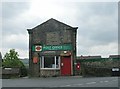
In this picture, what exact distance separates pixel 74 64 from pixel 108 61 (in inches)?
135

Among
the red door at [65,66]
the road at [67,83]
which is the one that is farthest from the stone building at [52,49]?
the road at [67,83]

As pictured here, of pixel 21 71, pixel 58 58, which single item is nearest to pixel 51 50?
pixel 58 58

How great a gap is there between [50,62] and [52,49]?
1.40 metres

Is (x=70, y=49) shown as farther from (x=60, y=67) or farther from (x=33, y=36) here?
(x=33, y=36)

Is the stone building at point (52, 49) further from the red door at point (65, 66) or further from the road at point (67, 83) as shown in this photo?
the road at point (67, 83)

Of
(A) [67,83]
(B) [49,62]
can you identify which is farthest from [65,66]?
(A) [67,83]

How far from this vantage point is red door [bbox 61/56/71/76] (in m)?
30.8

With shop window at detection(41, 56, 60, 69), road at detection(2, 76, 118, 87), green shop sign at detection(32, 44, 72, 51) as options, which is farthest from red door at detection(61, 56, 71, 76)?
road at detection(2, 76, 118, 87)

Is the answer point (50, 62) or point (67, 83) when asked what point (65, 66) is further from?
point (67, 83)

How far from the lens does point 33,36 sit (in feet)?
104

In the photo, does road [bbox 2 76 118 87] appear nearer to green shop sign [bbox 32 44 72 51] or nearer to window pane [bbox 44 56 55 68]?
green shop sign [bbox 32 44 72 51]

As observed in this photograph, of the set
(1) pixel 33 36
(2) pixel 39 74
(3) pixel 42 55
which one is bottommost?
(2) pixel 39 74

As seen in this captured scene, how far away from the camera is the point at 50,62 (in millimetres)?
31516

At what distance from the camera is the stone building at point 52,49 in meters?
30.8
